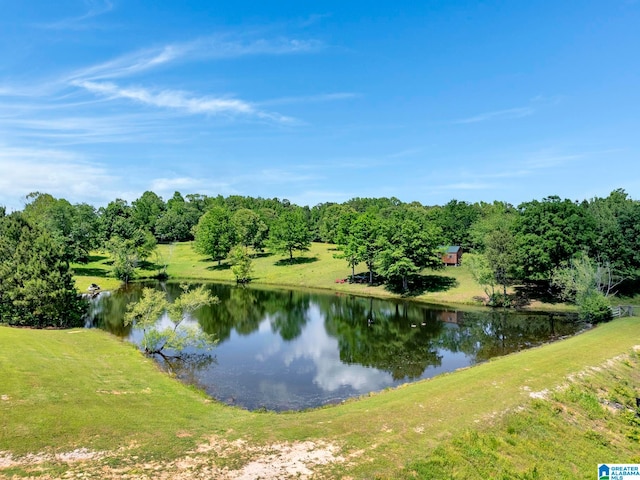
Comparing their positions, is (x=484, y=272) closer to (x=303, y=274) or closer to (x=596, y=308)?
(x=596, y=308)

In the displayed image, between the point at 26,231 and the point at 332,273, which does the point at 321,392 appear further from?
the point at 332,273

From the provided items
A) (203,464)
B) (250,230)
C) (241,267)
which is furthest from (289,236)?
(203,464)

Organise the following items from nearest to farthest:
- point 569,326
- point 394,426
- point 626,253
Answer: point 394,426, point 569,326, point 626,253

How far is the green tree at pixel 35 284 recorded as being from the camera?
3638 cm

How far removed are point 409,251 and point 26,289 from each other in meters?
52.8

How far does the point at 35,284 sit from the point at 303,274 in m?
52.3

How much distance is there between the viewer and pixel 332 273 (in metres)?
82.1

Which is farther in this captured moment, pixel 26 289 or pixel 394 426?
pixel 26 289

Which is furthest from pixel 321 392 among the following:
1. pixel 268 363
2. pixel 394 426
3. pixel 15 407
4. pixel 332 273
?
pixel 332 273

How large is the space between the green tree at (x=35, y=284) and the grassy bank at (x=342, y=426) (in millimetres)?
11078

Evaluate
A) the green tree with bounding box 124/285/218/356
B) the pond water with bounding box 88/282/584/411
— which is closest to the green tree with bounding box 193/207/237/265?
the pond water with bounding box 88/282/584/411

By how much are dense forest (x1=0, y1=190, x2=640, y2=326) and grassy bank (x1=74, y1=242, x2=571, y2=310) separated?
273 centimetres

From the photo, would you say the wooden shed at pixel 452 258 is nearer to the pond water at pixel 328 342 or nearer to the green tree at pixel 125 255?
the pond water at pixel 328 342

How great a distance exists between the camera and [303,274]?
272ft
